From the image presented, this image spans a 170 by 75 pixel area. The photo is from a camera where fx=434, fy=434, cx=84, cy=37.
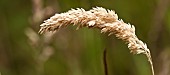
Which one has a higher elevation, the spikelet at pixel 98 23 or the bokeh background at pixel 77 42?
the bokeh background at pixel 77 42

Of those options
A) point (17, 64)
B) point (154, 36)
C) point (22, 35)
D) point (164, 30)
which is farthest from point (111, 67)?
point (22, 35)

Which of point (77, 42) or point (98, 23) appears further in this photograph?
point (77, 42)

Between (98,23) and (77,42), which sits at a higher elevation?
(77,42)

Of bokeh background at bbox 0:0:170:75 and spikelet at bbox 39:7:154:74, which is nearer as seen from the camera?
spikelet at bbox 39:7:154:74

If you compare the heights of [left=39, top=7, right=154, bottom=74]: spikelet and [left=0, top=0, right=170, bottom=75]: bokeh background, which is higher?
[left=0, top=0, right=170, bottom=75]: bokeh background
